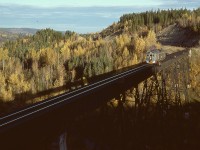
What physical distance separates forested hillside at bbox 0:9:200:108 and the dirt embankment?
2250mm

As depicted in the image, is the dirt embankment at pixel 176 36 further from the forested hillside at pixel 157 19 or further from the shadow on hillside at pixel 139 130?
the shadow on hillside at pixel 139 130

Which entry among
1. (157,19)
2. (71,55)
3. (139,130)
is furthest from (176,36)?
(139,130)

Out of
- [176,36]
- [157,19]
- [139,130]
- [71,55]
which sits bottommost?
[71,55]

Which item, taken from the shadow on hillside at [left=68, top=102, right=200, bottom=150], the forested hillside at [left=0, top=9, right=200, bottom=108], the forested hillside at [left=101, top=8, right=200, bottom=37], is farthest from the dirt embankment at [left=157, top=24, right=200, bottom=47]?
the shadow on hillside at [left=68, top=102, right=200, bottom=150]

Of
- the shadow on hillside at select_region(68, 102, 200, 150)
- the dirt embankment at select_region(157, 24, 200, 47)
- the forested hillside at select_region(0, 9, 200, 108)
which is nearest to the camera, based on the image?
the shadow on hillside at select_region(68, 102, 200, 150)

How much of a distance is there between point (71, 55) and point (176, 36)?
1649 inches

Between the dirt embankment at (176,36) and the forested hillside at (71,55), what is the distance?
225 cm

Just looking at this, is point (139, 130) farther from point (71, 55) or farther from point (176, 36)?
point (176, 36)

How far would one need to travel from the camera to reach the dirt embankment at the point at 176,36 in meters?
114

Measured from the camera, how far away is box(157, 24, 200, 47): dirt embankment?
11357cm

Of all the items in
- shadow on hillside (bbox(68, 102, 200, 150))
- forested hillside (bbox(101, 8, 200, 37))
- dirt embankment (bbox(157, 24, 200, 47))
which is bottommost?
shadow on hillside (bbox(68, 102, 200, 150))

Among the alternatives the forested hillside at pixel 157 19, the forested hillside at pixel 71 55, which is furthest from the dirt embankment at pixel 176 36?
the forested hillside at pixel 157 19

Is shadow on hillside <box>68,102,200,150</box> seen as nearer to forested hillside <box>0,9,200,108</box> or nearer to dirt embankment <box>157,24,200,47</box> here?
forested hillside <box>0,9,200,108</box>

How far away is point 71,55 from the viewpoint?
119500 mm
